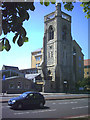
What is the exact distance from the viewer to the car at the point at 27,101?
15602mm

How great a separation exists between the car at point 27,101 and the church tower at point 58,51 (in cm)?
3495

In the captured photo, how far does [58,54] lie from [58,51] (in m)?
1.02

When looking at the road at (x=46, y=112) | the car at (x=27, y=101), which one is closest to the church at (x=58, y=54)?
the car at (x=27, y=101)

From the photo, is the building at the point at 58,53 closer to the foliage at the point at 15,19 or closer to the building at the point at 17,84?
the building at the point at 17,84

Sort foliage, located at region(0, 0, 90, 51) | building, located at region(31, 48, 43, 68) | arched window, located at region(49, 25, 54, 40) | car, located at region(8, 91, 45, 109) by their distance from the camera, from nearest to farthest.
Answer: foliage, located at region(0, 0, 90, 51)
car, located at region(8, 91, 45, 109)
arched window, located at region(49, 25, 54, 40)
building, located at region(31, 48, 43, 68)

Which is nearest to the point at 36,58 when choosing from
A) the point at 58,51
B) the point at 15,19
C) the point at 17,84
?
the point at 58,51

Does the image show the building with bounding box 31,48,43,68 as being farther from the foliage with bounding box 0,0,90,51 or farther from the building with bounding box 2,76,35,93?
the foliage with bounding box 0,0,90,51

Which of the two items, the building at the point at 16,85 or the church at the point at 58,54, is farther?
the church at the point at 58,54

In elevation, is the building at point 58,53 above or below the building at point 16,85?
above

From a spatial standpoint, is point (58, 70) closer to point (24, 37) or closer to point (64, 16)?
point (64, 16)

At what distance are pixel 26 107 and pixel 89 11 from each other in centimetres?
1199

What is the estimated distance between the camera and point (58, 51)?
55969 millimetres

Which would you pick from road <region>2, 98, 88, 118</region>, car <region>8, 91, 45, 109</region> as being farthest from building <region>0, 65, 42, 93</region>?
road <region>2, 98, 88, 118</region>

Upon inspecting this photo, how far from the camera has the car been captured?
614 inches
